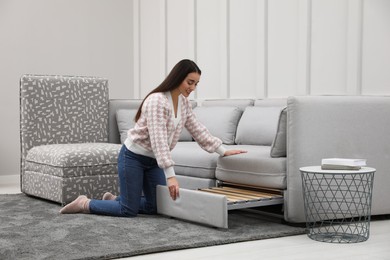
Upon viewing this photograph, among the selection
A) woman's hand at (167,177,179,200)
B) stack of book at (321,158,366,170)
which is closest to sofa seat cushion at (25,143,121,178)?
woman's hand at (167,177,179,200)

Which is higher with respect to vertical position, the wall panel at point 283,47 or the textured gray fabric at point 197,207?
the wall panel at point 283,47

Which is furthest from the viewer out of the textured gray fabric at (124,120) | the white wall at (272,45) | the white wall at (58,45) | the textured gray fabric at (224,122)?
the white wall at (58,45)

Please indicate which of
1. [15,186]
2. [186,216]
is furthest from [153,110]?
[15,186]

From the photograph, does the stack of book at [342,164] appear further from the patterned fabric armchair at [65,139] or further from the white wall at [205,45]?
the patterned fabric armchair at [65,139]

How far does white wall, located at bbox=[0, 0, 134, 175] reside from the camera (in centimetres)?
630

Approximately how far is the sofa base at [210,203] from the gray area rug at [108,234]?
0.06m

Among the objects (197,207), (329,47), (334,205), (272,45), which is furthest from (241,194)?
(272,45)

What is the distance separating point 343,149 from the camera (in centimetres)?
361

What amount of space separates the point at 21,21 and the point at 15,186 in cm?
168

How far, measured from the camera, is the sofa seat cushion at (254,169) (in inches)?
137

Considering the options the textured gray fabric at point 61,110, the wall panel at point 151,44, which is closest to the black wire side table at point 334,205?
the textured gray fabric at point 61,110

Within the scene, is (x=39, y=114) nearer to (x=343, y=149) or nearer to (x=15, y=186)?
(x=15, y=186)

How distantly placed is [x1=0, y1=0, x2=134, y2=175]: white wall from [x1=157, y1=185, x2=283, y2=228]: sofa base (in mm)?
3113

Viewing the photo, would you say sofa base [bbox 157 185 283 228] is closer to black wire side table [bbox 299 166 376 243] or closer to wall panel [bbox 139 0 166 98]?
black wire side table [bbox 299 166 376 243]
